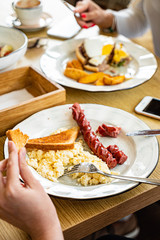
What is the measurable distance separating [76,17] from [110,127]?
3.52ft

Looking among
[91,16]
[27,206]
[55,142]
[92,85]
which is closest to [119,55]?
[92,85]

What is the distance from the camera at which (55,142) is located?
960 mm

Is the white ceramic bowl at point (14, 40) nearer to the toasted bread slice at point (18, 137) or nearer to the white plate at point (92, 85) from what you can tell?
the white plate at point (92, 85)

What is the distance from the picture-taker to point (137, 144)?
1.00m

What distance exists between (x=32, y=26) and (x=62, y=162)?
4.08 feet

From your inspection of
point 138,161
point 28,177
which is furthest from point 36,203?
point 138,161

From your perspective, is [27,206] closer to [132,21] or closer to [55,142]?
[55,142]

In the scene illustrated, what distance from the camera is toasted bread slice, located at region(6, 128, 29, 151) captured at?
36.8 inches

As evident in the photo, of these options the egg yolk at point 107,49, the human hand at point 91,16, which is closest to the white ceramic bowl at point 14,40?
the egg yolk at point 107,49

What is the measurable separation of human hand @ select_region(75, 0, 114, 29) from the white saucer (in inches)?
9.0

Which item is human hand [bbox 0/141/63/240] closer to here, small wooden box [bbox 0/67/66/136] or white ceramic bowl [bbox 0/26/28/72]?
small wooden box [bbox 0/67/66/136]

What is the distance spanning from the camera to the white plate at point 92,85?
1309 millimetres

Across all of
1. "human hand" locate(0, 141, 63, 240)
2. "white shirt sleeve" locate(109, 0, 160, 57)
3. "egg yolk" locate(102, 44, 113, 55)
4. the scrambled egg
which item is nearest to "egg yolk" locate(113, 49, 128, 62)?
"egg yolk" locate(102, 44, 113, 55)

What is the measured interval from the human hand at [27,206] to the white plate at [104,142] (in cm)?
9
